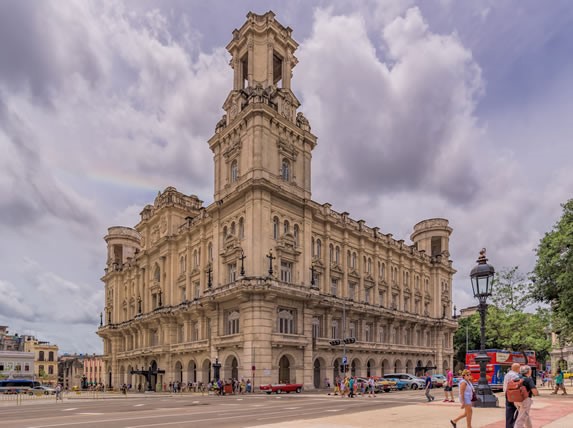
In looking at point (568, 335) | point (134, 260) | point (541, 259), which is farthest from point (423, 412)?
point (134, 260)

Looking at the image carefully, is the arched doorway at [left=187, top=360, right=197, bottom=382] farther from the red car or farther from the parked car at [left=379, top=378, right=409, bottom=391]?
the parked car at [left=379, top=378, right=409, bottom=391]

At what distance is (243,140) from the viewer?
56.1 m

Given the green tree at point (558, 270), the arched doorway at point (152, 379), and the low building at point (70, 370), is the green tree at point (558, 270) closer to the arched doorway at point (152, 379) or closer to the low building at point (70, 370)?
the arched doorway at point (152, 379)

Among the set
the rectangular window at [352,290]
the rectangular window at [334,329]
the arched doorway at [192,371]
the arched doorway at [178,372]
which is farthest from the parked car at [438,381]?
the arched doorway at [178,372]

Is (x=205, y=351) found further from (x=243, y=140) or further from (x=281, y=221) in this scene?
(x=243, y=140)

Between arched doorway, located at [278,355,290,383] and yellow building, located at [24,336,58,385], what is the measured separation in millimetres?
104136

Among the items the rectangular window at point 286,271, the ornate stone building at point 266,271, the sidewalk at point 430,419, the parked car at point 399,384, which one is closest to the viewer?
the sidewalk at point 430,419

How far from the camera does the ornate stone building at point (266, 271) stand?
51031 mm

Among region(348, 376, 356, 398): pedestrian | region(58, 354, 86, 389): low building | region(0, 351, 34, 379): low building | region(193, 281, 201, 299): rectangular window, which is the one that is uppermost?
A: region(193, 281, 201, 299): rectangular window

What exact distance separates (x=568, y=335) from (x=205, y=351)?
113ft

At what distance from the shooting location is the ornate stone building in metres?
A: 51.0

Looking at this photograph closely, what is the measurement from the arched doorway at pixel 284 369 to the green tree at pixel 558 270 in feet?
81.2

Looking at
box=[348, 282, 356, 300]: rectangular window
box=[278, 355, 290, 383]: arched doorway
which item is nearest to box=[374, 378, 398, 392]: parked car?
box=[278, 355, 290, 383]: arched doorway

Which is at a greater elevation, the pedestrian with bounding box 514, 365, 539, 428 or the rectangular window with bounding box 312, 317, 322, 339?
the pedestrian with bounding box 514, 365, 539, 428
